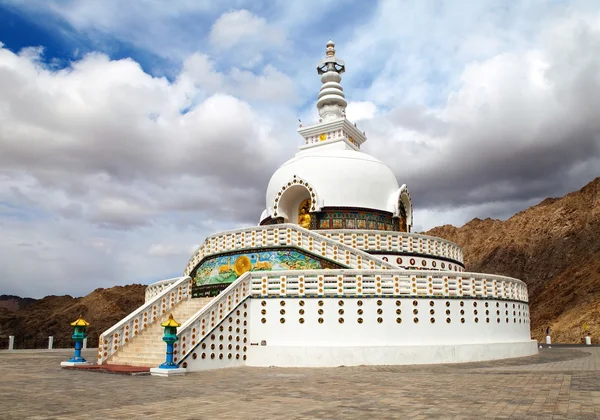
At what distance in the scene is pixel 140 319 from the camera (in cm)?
1777

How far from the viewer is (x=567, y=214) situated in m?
86.1

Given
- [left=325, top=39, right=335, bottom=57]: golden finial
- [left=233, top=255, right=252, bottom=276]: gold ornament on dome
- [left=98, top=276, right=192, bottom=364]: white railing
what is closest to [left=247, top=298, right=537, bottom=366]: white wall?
[left=233, top=255, right=252, bottom=276]: gold ornament on dome

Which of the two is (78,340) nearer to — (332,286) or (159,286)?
(159,286)

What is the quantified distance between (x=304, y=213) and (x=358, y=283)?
31.5 ft

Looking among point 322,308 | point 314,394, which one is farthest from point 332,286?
point 314,394

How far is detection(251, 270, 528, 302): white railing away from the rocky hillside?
39.8m

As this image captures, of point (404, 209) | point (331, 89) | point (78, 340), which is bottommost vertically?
point (78, 340)

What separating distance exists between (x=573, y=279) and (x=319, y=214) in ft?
177

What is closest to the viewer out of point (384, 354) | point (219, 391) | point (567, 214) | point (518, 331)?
point (219, 391)

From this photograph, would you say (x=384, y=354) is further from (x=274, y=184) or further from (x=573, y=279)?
(x=573, y=279)

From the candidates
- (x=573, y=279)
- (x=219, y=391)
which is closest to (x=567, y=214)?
(x=573, y=279)

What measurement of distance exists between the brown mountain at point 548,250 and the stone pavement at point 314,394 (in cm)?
4654

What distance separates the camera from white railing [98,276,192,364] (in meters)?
16.5

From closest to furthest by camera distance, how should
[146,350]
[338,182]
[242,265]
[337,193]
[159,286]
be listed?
[146,350]
[242,265]
[159,286]
[337,193]
[338,182]
